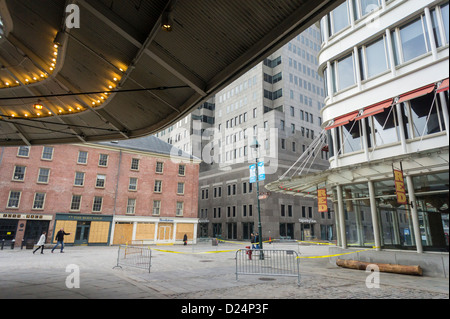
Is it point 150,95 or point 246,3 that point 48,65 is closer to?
point 150,95

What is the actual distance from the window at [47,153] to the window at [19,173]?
234cm

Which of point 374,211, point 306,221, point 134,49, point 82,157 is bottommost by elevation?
point 374,211

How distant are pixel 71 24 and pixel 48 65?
3261 mm

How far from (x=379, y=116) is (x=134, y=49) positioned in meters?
13.1

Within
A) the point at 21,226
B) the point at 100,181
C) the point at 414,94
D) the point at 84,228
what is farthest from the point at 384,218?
the point at 21,226

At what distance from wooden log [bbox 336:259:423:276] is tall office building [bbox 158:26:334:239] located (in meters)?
32.2

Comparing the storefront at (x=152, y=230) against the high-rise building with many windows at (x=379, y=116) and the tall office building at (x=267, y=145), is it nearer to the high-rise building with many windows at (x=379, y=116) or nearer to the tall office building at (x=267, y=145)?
the tall office building at (x=267, y=145)

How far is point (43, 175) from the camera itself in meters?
32.9

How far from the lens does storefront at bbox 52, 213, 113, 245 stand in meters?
32.8

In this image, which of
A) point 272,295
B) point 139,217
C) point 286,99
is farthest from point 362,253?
point 286,99

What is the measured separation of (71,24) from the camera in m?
6.88

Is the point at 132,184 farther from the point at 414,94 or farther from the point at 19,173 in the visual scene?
the point at 414,94

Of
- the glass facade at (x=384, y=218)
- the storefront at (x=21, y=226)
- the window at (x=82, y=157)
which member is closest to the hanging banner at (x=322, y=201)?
the glass facade at (x=384, y=218)

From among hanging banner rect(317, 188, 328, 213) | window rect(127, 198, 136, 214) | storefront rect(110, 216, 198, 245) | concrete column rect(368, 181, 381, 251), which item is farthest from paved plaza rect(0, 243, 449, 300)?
window rect(127, 198, 136, 214)
